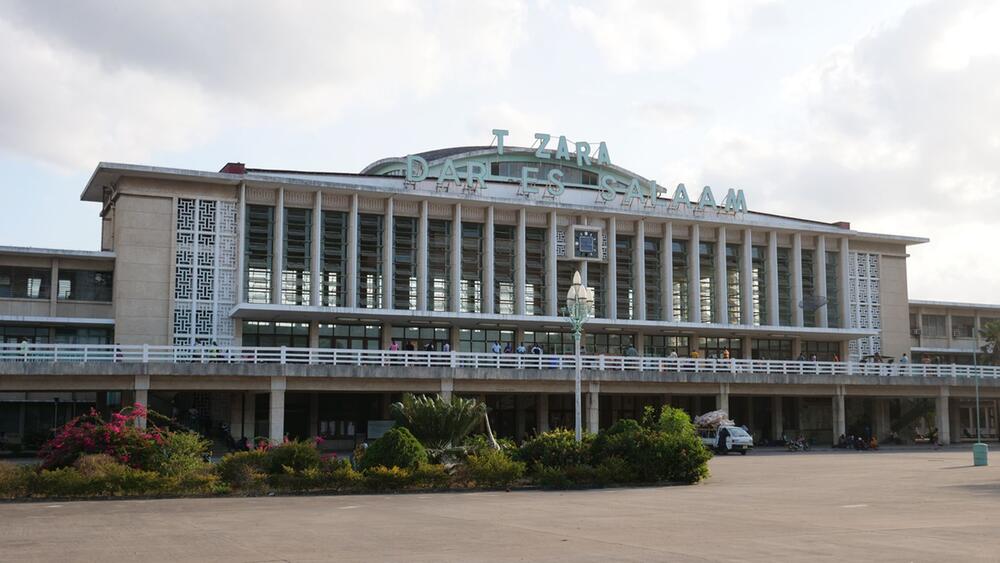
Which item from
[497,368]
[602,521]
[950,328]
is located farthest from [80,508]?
[950,328]

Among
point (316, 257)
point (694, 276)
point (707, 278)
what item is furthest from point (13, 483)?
point (707, 278)

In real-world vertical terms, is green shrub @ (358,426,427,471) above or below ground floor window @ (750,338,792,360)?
below

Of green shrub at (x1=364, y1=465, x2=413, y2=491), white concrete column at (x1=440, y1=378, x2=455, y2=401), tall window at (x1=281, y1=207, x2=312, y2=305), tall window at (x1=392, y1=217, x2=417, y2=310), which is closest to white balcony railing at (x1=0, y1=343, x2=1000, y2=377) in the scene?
white concrete column at (x1=440, y1=378, x2=455, y2=401)

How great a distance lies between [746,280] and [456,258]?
65.9 ft

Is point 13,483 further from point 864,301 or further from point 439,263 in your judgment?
point 864,301

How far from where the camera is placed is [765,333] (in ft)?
216

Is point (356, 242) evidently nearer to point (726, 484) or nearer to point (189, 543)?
point (726, 484)

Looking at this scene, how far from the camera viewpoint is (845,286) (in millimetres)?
68875

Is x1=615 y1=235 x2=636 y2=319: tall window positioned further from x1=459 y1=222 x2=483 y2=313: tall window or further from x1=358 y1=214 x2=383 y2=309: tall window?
x1=358 y1=214 x2=383 y2=309: tall window

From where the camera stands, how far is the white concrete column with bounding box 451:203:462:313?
58.2 m

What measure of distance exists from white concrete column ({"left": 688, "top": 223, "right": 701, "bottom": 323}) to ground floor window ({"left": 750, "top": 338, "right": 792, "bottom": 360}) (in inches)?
233

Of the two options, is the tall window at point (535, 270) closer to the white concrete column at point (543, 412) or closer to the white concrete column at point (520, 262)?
the white concrete column at point (520, 262)

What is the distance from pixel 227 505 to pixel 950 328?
73117mm

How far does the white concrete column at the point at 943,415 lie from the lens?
2389 inches
